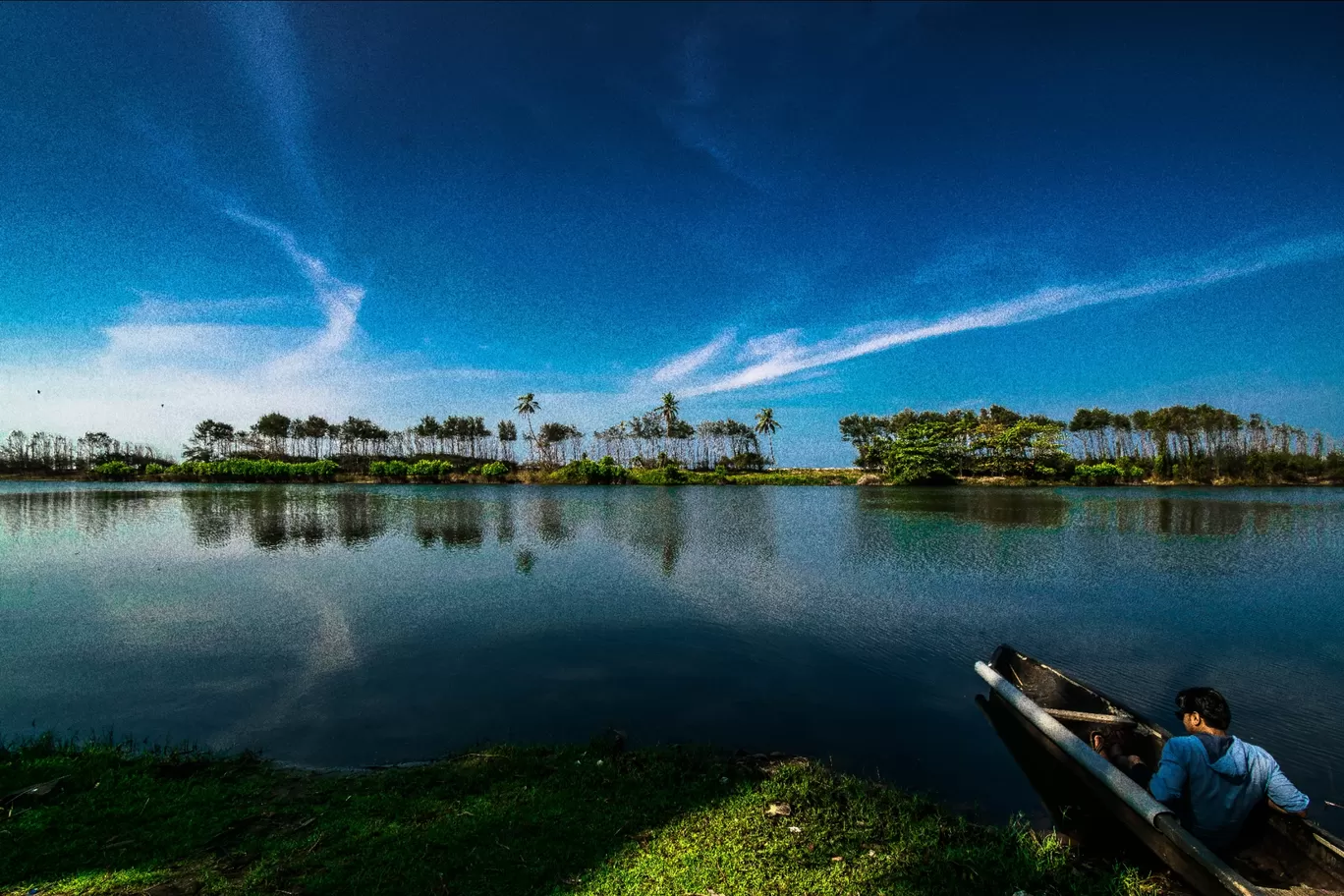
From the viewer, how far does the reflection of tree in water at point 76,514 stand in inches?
1109

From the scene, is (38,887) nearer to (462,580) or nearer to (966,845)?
(966,845)

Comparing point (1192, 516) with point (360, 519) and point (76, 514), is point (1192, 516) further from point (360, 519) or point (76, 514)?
point (76, 514)

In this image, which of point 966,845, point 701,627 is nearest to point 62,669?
point 701,627

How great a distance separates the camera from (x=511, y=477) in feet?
293

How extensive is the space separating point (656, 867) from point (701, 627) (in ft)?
26.8

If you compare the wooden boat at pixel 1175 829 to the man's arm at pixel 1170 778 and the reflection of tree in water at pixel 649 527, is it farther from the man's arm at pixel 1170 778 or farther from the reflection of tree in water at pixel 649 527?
the reflection of tree in water at pixel 649 527

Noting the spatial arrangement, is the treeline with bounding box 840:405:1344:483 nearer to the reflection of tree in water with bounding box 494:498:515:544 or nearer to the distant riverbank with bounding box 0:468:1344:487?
the distant riverbank with bounding box 0:468:1344:487

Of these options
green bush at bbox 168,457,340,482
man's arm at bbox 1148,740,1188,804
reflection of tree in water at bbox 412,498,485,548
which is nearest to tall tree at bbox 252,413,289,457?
green bush at bbox 168,457,340,482

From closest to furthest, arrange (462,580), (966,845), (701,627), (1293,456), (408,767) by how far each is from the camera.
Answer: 1. (966,845)
2. (408,767)
3. (701,627)
4. (462,580)
5. (1293,456)

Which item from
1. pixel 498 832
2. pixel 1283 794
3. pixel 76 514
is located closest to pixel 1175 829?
pixel 1283 794

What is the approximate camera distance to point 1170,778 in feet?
15.7

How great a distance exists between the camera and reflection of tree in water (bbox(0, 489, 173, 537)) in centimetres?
2816

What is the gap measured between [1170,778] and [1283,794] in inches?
28.1

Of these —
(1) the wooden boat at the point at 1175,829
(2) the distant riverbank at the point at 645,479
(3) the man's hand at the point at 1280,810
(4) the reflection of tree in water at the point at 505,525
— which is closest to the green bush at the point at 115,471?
(2) the distant riverbank at the point at 645,479
